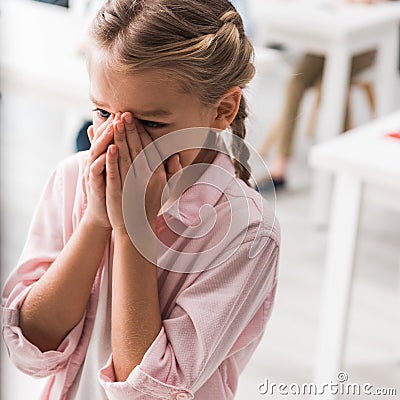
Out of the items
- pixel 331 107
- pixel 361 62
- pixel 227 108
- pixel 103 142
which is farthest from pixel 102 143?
pixel 361 62

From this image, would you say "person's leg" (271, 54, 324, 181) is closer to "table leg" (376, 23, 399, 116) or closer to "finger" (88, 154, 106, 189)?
"table leg" (376, 23, 399, 116)

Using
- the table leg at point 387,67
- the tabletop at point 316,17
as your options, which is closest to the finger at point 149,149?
the tabletop at point 316,17

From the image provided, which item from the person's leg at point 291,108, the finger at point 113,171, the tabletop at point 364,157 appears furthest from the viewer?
the person's leg at point 291,108

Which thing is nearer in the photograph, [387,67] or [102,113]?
[102,113]

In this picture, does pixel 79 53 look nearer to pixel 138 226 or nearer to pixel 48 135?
pixel 48 135

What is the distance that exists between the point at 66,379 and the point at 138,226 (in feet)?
0.55

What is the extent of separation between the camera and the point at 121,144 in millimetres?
615

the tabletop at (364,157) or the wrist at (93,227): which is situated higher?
the wrist at (93,227)

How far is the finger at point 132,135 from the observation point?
0.61m

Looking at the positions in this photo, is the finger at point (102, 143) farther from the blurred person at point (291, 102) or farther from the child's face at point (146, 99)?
the blurred person at point (291, 102)

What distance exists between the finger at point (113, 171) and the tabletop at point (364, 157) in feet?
2.33

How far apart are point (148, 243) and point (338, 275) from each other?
2.49ft

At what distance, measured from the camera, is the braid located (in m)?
0.70

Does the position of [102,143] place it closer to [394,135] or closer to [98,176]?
[98,176]
